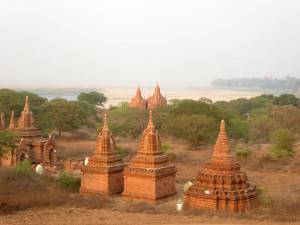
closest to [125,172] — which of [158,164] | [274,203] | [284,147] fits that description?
[158,164]

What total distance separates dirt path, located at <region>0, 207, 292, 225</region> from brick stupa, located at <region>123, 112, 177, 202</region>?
2976mm

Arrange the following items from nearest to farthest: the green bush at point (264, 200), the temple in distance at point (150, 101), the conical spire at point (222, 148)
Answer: the green bush at point (264, 200) → the conical spire at point (222, 148) → the temple in distance at point (150, 101)

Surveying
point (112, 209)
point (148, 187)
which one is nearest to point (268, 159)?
point (148, 187)

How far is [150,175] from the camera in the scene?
2395cm

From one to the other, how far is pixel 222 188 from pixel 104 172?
7065 millimetres

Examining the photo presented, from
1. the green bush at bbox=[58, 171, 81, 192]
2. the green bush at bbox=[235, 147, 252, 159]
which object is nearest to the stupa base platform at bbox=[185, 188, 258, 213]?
the green bush at bbox=[58, 171, 81, 192]

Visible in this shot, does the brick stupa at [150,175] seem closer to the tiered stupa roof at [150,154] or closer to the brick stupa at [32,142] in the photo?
the tiered stupa roof at [150,154]

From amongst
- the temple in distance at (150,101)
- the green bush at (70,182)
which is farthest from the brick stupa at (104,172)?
the temple in distance at (150,101)

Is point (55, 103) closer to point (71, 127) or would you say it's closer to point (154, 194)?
point (71, 127)

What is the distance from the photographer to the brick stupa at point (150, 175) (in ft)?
78.9

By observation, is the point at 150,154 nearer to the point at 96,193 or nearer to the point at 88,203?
the point at 96,193

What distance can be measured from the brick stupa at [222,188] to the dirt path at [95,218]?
153cm

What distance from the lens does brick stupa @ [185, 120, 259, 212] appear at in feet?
69.8

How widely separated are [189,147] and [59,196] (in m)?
25.8
